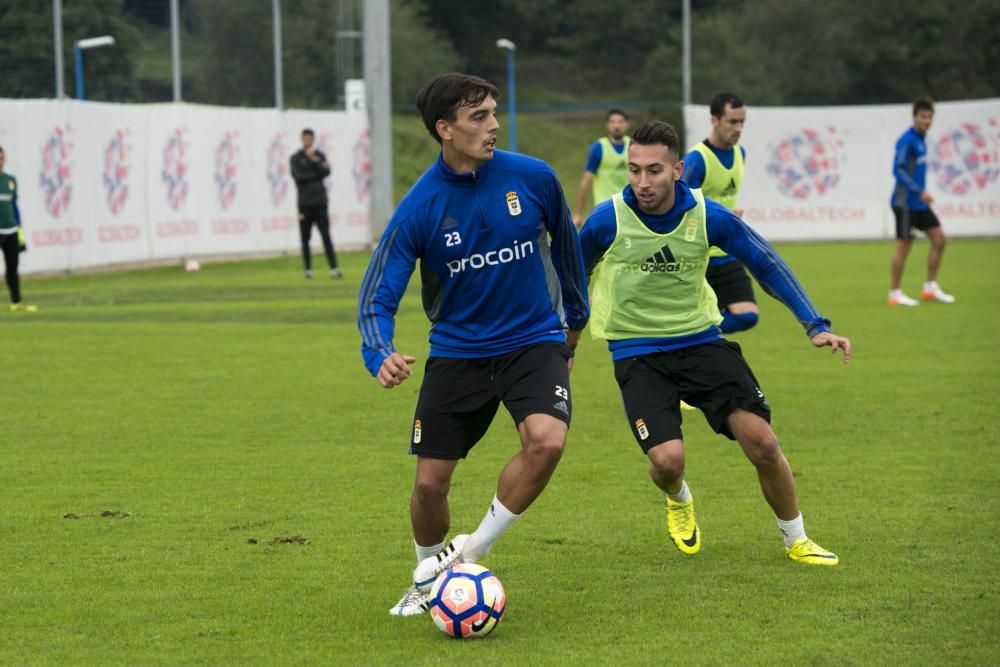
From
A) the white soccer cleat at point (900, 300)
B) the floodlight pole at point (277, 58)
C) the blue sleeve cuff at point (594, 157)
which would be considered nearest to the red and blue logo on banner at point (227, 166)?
the floodlight pole at point (277, 58)

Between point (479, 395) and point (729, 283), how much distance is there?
5707mm

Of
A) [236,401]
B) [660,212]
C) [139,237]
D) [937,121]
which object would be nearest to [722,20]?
[937,121]

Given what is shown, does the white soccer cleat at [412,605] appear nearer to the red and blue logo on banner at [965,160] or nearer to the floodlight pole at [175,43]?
the floodlight pole at [175,43]

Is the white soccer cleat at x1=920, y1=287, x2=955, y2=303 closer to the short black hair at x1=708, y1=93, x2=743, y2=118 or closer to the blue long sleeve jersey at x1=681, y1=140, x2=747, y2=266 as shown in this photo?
the blue long sleeve jersey at x1=681, y1=140, x2=747, y2=266

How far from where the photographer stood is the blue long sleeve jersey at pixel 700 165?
11.2m

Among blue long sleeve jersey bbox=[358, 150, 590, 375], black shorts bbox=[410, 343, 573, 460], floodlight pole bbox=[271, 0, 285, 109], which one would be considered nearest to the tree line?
floodlight pole bbox=[271, 0, 285, 109]

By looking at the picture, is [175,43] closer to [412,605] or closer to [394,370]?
[412,605]

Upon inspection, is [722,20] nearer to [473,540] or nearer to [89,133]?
[89,133]

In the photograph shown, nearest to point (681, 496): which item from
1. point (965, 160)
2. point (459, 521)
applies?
point (459, 521)

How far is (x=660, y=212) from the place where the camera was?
7.14 m

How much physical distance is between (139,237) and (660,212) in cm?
2079

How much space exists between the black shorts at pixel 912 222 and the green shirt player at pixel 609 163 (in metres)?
3.45

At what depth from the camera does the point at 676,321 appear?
7180 mm

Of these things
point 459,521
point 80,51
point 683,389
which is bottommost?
point 459,521
